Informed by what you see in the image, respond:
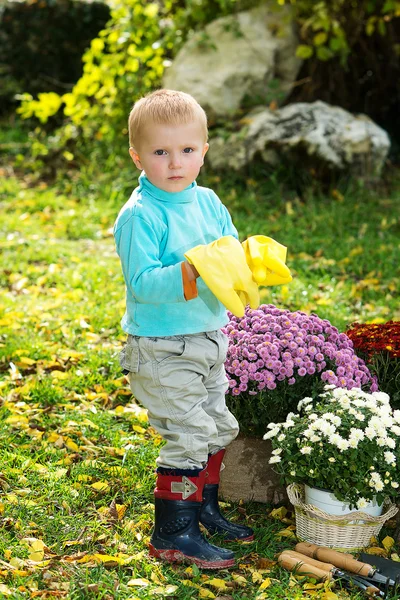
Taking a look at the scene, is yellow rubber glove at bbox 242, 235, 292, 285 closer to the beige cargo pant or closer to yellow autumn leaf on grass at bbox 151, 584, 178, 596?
the beige cargo pant

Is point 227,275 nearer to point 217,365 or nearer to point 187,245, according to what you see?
point 187,245

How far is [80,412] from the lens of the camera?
11.9 ft

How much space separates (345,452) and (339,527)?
26 cm

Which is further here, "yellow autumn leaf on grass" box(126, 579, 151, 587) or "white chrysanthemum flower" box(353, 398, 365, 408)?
"white chrysanthemum flower" box(353, 398, 365, 408)

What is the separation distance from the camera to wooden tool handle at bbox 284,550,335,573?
8.48ft

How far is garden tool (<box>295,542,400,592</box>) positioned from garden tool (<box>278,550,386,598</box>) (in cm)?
2

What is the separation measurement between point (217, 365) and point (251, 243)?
1.48 ft

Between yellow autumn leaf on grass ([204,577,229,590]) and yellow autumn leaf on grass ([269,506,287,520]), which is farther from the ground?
yellow autumn leaf on grass ([269,506,287,520])

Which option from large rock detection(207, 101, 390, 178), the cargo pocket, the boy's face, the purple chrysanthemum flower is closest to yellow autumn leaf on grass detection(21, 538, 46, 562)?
the cargo pocket

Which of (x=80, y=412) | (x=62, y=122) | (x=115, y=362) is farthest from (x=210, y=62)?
(x=80, y=412)

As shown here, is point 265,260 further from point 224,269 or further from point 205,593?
point 205,593

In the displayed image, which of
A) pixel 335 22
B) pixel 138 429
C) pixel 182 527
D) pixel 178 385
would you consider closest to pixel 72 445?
pixel 138 429

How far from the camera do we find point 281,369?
118 inches

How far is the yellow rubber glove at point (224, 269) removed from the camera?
2363mm
